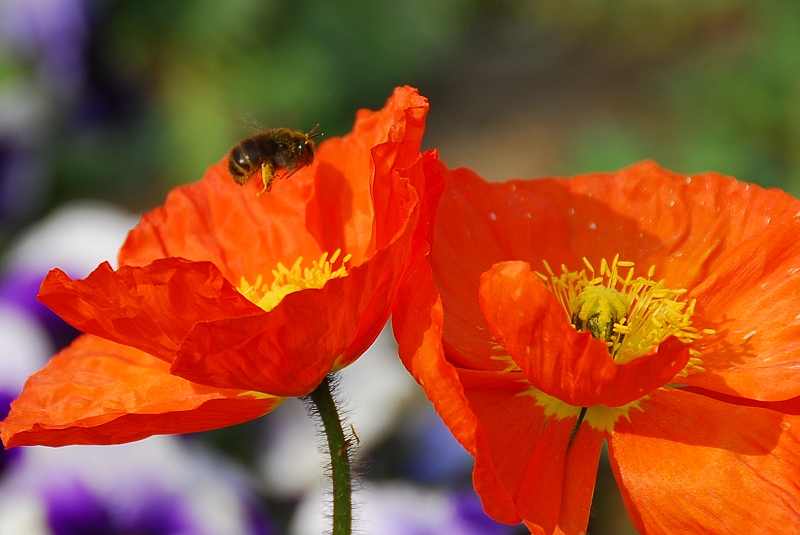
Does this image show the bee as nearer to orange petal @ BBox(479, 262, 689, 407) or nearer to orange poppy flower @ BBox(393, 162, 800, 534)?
orange poppy flower @ BBox(393, 162, 800, 534)

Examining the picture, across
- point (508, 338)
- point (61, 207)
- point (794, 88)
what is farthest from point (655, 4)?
point (508, 338)

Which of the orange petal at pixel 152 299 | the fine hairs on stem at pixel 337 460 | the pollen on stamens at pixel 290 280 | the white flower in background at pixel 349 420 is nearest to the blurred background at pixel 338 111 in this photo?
the white flower in background at pixel 349 420

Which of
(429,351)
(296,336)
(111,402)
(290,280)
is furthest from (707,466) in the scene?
(111,402)

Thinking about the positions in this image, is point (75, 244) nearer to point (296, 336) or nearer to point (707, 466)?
point (296, 336)

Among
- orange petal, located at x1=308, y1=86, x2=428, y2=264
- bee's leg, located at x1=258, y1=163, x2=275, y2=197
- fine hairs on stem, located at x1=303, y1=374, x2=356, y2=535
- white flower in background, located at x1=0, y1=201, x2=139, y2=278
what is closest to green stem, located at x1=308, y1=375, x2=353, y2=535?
fine hairs on stem, located at x1=303, y1=374, x2=356, y2=535

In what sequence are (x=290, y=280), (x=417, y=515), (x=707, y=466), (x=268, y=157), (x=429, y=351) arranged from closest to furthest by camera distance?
1. (x=429, y=351)
2. (x=707, y=466)
3. (x=290, y=280)
4. (x=268, y=157)
5. (x=417, y=515)
